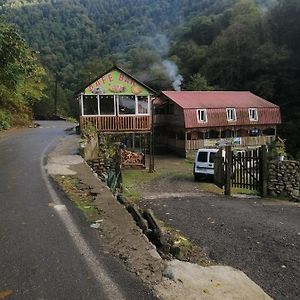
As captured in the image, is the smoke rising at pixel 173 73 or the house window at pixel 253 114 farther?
the smoke rising at pixel 173 73

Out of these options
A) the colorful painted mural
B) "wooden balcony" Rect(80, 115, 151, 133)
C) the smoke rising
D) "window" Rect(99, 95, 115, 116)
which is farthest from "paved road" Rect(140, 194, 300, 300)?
the smoke rising

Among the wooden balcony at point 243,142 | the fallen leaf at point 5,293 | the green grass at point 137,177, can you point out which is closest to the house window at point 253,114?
the wooden balcony at point 243,142

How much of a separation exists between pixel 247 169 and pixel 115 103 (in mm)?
12522

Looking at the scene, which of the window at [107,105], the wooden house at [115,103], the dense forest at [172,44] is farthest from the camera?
the dense forest at [172,44]

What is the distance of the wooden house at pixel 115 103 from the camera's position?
88.6ft

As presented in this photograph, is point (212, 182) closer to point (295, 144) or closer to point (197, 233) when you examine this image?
point (197, 233)

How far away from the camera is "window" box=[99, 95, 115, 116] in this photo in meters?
27.2

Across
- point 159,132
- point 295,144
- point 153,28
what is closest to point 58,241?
point 159,132

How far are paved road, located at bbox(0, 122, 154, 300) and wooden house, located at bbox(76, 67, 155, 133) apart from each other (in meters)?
18.2

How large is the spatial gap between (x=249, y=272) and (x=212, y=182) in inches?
679

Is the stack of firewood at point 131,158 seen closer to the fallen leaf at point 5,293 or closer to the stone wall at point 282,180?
the stone wall at point 282,180

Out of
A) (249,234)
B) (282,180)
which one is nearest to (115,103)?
(282,180)

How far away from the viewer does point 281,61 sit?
5681 centimetres

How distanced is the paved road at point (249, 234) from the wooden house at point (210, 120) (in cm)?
2728
